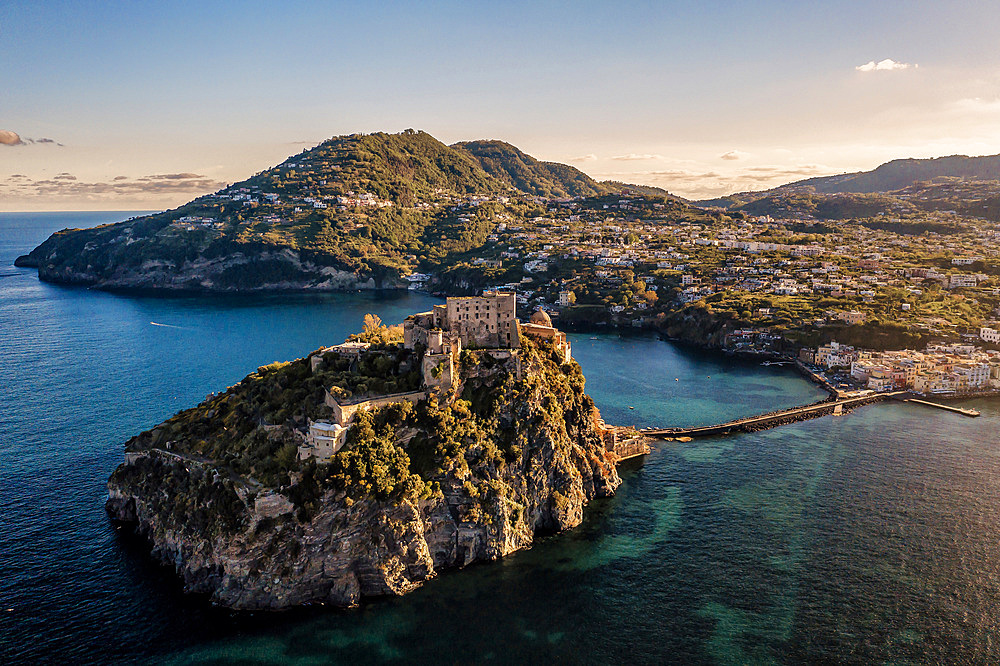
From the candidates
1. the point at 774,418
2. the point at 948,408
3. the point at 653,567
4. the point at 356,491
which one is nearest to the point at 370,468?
the point at 356,491

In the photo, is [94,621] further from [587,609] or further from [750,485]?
[750,485]

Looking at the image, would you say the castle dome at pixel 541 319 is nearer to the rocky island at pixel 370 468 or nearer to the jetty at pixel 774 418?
the rocky island at pixel 370 468

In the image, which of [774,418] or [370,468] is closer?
[370,468]

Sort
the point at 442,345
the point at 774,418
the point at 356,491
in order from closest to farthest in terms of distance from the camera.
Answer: the point at 356,491, the point at 442,345, the point at 774,418

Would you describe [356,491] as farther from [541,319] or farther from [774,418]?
[774,418]

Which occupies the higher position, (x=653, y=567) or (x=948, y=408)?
(x=948, y=408)

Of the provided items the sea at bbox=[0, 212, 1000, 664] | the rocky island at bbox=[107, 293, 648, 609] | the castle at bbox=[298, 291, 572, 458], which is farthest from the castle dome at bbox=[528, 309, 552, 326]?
the sea at bbox=[0, 212, 1000, 664]
